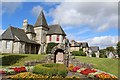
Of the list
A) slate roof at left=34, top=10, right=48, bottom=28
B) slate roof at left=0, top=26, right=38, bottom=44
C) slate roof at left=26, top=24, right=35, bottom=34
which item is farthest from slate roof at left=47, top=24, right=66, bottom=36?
slate roof at left=0, top=26, right=38, bottom=44

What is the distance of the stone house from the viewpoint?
41156mm

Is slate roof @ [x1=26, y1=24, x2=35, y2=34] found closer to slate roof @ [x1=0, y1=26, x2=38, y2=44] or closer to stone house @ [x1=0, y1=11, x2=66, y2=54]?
stone house @ [x1=0, y1=11, x2=66, y2=54]

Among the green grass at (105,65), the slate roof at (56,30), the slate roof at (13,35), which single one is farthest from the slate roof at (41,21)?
the green grass at (105,65)

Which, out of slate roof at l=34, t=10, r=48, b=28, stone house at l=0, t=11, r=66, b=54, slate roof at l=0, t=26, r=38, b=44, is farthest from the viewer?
slate roof at l=34, t=10, r=48, b=28

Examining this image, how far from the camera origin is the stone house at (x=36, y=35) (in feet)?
135

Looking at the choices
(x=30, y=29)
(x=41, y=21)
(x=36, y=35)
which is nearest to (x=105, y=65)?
(x=36, y=35)

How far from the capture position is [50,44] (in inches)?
1827

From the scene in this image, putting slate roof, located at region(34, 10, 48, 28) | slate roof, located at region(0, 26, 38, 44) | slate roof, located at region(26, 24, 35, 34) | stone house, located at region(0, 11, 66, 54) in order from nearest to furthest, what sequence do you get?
slate roof, located at region(0, 26, 38, 44)
stone house, located at region(0, 11, 66, 54)
slate roof, located at region(26, 24, 35, 34)
slate roof, located at region(34, 10, 48, 28)

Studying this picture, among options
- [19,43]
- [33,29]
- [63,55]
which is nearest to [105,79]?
[63,55]

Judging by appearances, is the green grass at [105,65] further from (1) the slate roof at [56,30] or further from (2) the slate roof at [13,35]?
(2) the slate roof at [13,35]

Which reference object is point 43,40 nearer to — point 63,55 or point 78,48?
point 78,48

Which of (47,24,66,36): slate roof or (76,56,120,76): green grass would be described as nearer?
(76,56,120,76): green grass

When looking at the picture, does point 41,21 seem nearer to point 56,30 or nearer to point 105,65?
point 56,30

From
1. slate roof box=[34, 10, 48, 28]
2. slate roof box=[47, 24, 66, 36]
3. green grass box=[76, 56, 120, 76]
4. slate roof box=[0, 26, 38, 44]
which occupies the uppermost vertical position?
slate roof box=[34, 10, 48, 28]
